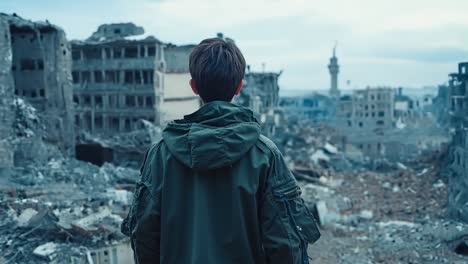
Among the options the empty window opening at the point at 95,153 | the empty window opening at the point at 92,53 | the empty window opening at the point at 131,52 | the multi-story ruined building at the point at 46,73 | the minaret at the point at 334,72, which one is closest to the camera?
the multi-story ruined building at the point at 46,73

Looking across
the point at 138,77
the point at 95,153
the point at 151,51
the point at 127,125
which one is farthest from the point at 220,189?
the point at 127,125

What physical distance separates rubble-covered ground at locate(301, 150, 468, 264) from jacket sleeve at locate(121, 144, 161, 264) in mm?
10240

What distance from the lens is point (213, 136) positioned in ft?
6.70

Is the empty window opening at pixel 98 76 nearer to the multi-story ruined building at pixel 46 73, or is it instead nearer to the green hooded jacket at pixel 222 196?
the multi-story ruined building at pixel 46 73

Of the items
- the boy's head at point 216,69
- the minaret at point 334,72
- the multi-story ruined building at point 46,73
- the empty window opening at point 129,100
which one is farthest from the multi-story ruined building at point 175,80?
the minaret at point 334,72

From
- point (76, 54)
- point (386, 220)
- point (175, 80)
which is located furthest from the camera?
point (175, 80)

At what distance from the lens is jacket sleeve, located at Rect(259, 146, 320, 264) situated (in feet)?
6.93

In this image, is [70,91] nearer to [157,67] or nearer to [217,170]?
[157,67]

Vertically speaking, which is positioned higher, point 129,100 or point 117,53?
point 117,53

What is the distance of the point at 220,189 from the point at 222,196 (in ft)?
0.11

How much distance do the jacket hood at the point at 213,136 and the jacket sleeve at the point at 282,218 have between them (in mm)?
175

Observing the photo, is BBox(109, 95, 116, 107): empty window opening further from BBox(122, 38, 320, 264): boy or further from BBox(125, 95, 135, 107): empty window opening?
BBox(122, 38, 320, 264): boy

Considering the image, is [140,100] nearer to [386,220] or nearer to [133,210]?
[386,220]

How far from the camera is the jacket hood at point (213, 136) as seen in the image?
2.04 metres
